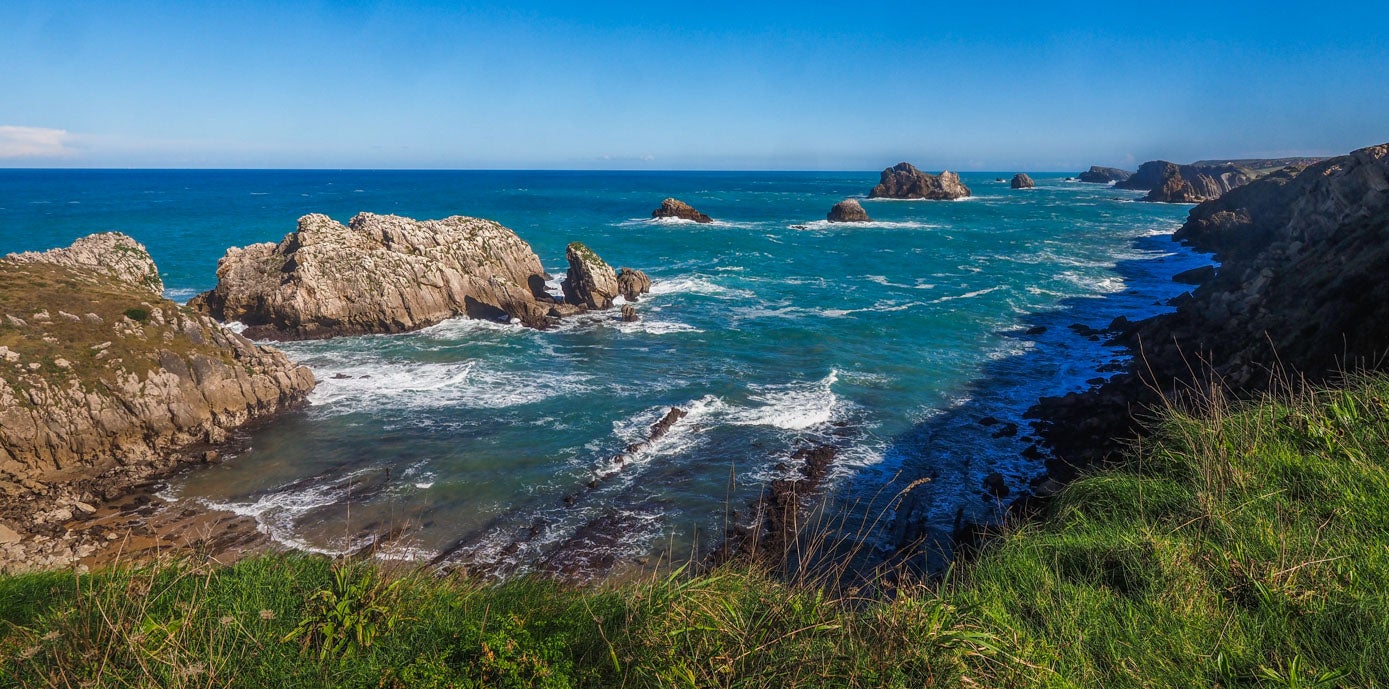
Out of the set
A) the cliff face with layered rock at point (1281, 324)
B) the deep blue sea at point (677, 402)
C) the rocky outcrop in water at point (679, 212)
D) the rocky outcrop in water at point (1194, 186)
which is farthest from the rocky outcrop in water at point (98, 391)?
the rocky outcrop in water at point (1194, 186)

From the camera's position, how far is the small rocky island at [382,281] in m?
37.6

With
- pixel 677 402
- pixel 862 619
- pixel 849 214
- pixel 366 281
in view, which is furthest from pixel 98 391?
pixel 849 214

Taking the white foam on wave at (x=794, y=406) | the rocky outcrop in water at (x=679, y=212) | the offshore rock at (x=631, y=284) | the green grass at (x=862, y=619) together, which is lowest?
the white foam on wave at (x=794, y=406)

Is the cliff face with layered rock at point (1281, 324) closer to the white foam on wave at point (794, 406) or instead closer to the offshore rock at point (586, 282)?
the white foam on wave at point (794, 406)

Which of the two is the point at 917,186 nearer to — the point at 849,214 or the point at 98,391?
the point at 849,214

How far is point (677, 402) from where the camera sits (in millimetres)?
28359

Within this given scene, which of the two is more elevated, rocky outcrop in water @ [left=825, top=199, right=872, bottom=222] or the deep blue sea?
rocky outcrop in water @ [left=825, top=199, right=872, bottom=222]

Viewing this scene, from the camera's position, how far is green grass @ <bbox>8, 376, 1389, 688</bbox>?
5273 millimetres

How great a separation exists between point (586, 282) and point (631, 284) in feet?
15.8

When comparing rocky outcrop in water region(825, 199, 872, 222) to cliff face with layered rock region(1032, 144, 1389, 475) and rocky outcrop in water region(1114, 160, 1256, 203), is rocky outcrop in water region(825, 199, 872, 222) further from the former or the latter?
rocky outcrop in water region(1114, 160, 1256, 203)

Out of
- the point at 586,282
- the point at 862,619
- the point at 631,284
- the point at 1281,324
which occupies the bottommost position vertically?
the point at 631,284

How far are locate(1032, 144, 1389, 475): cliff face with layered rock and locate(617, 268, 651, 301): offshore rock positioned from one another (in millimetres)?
29539

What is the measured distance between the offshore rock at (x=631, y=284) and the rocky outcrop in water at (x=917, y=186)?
112944mm

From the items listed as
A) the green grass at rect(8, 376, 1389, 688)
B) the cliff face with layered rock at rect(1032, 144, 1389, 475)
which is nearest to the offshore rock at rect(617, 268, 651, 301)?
the cliff face with layered rock at rect(1032, 144, 1389, 475)
